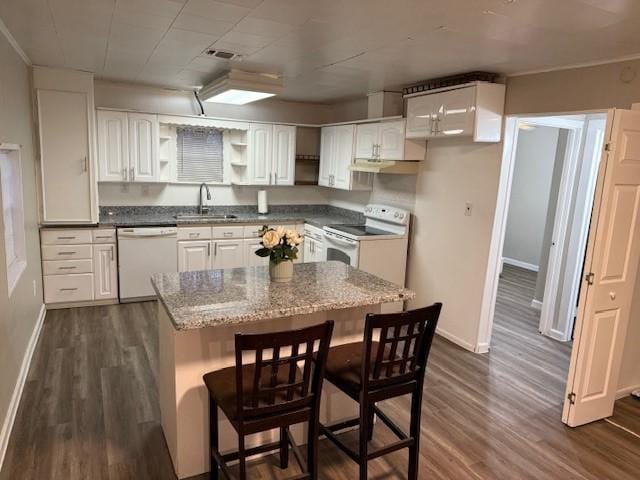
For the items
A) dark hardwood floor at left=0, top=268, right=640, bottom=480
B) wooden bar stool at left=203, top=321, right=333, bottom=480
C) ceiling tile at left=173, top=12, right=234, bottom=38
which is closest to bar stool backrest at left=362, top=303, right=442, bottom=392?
wooden bar stool at left=203, top=321, right=333, bottom=480

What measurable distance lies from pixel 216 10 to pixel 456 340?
354 centimetres

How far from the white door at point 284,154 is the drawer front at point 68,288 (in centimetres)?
260

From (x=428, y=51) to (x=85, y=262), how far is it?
4.04 metres

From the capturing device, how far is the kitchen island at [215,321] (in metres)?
2.25

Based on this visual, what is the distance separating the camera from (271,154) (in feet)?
19.7

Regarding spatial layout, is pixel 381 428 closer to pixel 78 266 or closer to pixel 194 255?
pixel 194 255

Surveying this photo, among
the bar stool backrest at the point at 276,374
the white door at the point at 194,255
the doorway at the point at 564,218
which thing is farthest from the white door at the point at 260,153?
the bar stool backrest at the point at 276,374

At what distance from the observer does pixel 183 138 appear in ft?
18.8

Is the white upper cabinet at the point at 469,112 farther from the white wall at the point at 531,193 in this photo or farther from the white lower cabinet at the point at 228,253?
the white wall at the point at 531,193

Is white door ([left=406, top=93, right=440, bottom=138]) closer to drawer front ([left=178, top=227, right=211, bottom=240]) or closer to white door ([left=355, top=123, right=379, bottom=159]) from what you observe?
white door ([left=355, top=123, right=379, bottom=159])

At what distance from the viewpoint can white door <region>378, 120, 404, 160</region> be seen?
4559 millimetres

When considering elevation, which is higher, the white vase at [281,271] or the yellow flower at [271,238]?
the yellow flower at [271,238]

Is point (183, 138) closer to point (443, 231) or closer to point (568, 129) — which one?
point (443, 231)

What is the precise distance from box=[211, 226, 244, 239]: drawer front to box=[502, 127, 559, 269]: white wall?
505 cm
